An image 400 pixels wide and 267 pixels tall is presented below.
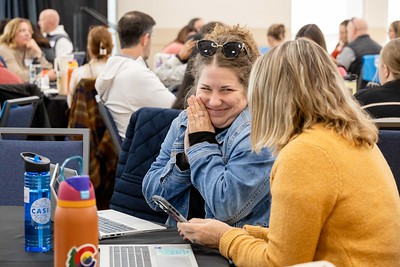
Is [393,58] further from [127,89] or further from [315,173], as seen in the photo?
[315,173]

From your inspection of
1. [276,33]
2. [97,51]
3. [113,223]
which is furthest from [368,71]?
[113,223]

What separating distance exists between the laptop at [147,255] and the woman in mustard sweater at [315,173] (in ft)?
0.33

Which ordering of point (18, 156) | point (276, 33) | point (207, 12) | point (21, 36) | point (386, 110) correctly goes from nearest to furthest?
point (18, 156), point (386, 110), point (21, 36), point (276, 33), point (207, 12)

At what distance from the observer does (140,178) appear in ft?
8.67

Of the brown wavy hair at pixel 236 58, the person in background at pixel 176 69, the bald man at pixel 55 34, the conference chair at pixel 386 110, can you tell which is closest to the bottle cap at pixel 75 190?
the brown wavy hair at pixel 236 58

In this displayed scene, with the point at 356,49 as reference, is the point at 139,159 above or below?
above

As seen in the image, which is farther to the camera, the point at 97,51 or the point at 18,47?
the point at 18,47

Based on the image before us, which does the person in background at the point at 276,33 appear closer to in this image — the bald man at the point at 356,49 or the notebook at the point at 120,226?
the bald man at the point at 356,49

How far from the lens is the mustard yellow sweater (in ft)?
4.97

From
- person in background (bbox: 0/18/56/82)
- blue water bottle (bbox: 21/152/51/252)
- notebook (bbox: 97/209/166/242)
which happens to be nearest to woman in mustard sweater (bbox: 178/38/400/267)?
notebook (bbox: 97/209/166/242)

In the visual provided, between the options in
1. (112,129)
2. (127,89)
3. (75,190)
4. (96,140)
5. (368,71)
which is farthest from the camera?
(368,71)

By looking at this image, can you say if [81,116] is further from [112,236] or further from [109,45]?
[112,236]

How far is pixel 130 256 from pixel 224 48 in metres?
0.78

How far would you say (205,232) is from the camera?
1.78m
